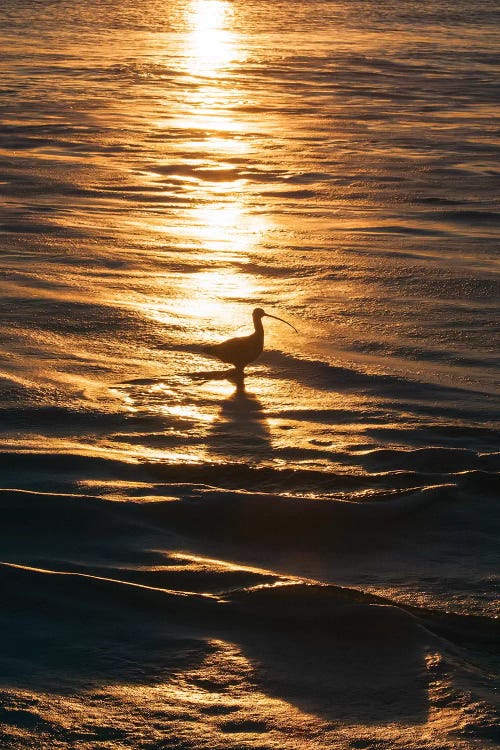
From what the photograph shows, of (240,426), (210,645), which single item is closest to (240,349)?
(240,426)

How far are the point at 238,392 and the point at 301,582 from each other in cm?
281

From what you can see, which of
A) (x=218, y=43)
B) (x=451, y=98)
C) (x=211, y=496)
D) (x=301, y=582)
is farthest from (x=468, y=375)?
(x=218, y=43)

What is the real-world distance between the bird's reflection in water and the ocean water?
0.02 meters

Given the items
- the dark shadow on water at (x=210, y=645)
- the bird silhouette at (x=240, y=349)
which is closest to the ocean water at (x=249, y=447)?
the dark shadow on water at (x=210, y=645)

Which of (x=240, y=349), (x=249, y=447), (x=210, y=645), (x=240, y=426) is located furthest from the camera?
(x=240, y=349)

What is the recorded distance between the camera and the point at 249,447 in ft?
23.4

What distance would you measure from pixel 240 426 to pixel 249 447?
359 mm

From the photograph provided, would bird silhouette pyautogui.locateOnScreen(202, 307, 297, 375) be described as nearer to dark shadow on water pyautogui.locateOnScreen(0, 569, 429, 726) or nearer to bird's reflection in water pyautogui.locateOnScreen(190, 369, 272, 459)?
bird's reflection in water pyautogui.locateOnScreen(190, 369, 272, 459)

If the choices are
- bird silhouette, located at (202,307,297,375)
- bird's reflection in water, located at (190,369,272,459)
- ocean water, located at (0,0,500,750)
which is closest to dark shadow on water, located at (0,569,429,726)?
ocean water, located at (0,0,500,750)

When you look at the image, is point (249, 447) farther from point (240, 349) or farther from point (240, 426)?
point (240, 349)

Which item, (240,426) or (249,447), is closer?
(249,447)

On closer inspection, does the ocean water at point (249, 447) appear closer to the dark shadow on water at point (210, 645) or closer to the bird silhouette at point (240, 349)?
the dark shadow on water at point (210, 645)

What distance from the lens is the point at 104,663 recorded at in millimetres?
4910

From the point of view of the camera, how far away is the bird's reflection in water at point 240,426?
711 cm
